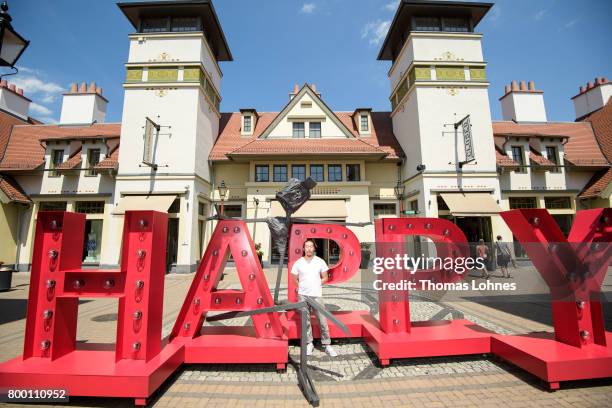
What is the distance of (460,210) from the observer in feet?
48.0

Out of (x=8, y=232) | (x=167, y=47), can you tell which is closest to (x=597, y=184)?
(x=167, y=47)

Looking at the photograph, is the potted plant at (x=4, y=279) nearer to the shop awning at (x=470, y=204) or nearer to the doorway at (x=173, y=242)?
the doorway at (x=173, y=242)

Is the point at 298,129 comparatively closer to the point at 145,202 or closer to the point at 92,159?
the point at 145,202

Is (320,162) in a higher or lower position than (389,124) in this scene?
lower

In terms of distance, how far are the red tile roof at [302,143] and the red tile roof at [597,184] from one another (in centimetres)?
1129

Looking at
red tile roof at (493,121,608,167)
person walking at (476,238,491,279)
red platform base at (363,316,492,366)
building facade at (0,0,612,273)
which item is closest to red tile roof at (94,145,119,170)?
building facade at (0,0,612,273)

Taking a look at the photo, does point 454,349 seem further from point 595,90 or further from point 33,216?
point 595,90

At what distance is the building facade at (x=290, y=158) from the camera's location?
52.7 ft

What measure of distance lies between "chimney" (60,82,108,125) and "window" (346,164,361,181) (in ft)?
64.7

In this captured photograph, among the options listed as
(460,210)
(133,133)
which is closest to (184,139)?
(133,133)

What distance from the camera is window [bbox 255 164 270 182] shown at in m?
18.2

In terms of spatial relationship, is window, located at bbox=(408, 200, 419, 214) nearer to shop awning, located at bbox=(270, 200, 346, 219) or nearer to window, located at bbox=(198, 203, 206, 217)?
shop awning, located at bbox=(270, 200, 346, 219)

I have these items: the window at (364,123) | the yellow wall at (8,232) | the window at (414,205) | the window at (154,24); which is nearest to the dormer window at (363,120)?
the window at (364,123)

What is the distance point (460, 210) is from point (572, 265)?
1162cm
